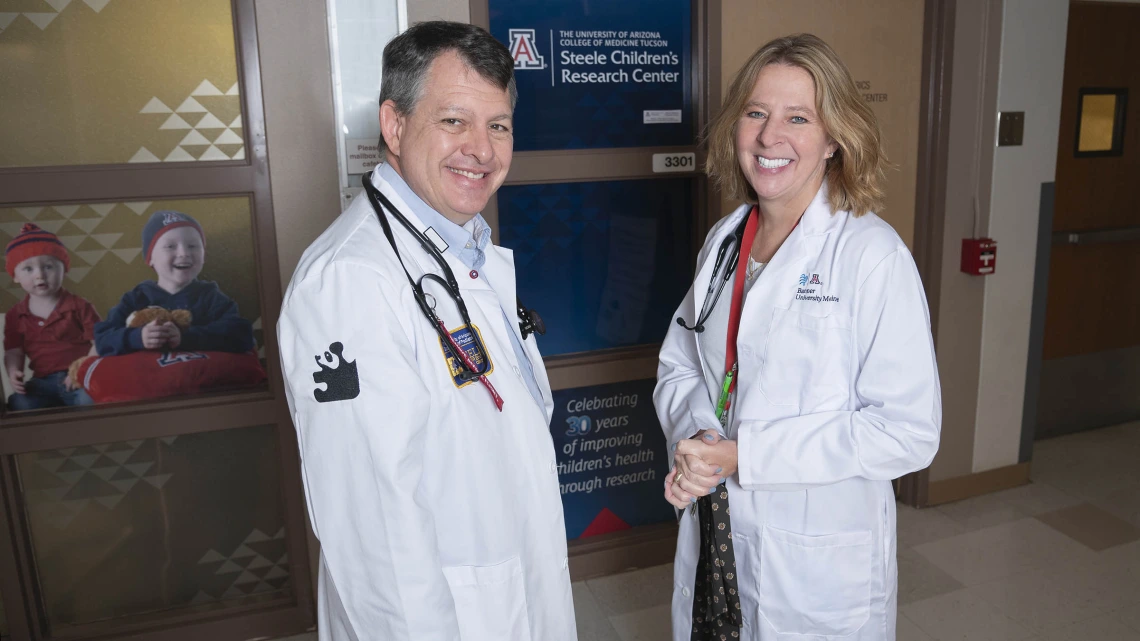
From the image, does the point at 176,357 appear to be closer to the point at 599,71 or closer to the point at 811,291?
the point at 599,71

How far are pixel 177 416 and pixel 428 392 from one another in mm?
1504

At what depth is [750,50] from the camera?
2641mm

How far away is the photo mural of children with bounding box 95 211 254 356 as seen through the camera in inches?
89.0

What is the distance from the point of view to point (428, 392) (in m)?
1.18

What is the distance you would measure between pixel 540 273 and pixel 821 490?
4.48 feet

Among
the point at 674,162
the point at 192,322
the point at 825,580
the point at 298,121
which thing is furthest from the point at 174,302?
the point at 825,580

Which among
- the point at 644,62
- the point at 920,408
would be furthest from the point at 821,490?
the point at 644,62

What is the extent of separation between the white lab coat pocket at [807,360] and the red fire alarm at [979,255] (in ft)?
6.42

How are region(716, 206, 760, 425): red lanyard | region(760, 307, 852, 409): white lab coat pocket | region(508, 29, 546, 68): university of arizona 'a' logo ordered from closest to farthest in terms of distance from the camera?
region(760, 307, 852, 409): white lab coat pocket
region(716, 206, 760, 425): red lanyard
region(508, 29, 546, 68): university of arizona 'a' logo

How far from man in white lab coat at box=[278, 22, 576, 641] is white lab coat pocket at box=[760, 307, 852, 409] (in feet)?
1.51

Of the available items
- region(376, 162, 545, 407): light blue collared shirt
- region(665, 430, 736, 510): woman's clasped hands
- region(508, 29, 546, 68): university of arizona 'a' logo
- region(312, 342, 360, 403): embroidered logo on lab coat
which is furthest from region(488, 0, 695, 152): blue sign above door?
region(312, 342, 360, 403): embroidered logo on lab coat

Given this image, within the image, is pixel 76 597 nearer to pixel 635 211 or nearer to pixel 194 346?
pixel 194 346

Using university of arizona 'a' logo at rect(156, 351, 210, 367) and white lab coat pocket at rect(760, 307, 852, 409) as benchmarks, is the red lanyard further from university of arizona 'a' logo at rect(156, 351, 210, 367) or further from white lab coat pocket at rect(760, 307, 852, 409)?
university of arizona 'a' logo at rect(156, 351, 210, 367)

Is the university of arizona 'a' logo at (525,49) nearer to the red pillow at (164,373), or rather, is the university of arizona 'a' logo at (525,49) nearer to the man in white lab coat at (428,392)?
the man in white lab coat at (428,392)
